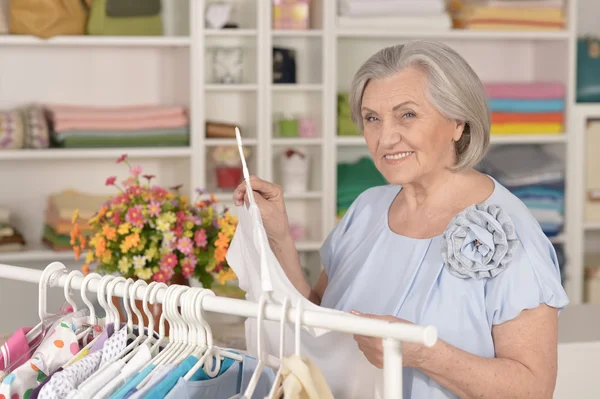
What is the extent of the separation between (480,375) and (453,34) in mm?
2286

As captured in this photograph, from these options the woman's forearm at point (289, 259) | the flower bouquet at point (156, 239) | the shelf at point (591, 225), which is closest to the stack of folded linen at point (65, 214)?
the flower bouquet at point (156, 239)

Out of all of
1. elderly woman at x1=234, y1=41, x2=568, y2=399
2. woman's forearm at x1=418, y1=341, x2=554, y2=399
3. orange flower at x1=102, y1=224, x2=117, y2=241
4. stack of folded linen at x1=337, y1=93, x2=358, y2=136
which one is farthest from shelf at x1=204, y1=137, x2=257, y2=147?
woman's forearm at x1=418, y1=341, x2=554, y2=399

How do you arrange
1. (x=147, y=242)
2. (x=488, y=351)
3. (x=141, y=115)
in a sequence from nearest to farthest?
(x=488, y=351)
(x=147, y=242)
(x=141, y=115)

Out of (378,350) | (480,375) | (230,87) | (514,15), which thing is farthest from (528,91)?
(378,350)

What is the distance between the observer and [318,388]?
3.46ft

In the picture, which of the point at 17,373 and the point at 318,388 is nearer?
the point at 318,388

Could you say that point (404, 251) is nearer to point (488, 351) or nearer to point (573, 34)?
point (488, 351)

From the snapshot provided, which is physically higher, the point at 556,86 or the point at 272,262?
the point at 556,86

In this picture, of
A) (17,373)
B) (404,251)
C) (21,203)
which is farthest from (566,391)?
(21,203)

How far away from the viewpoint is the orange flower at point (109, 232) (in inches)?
76.9

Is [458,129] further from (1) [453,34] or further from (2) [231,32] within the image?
(1) [453,34]

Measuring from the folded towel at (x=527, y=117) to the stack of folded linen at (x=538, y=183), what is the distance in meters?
0.15

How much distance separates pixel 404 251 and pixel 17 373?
0.73 m

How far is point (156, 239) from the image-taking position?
6.48ft
